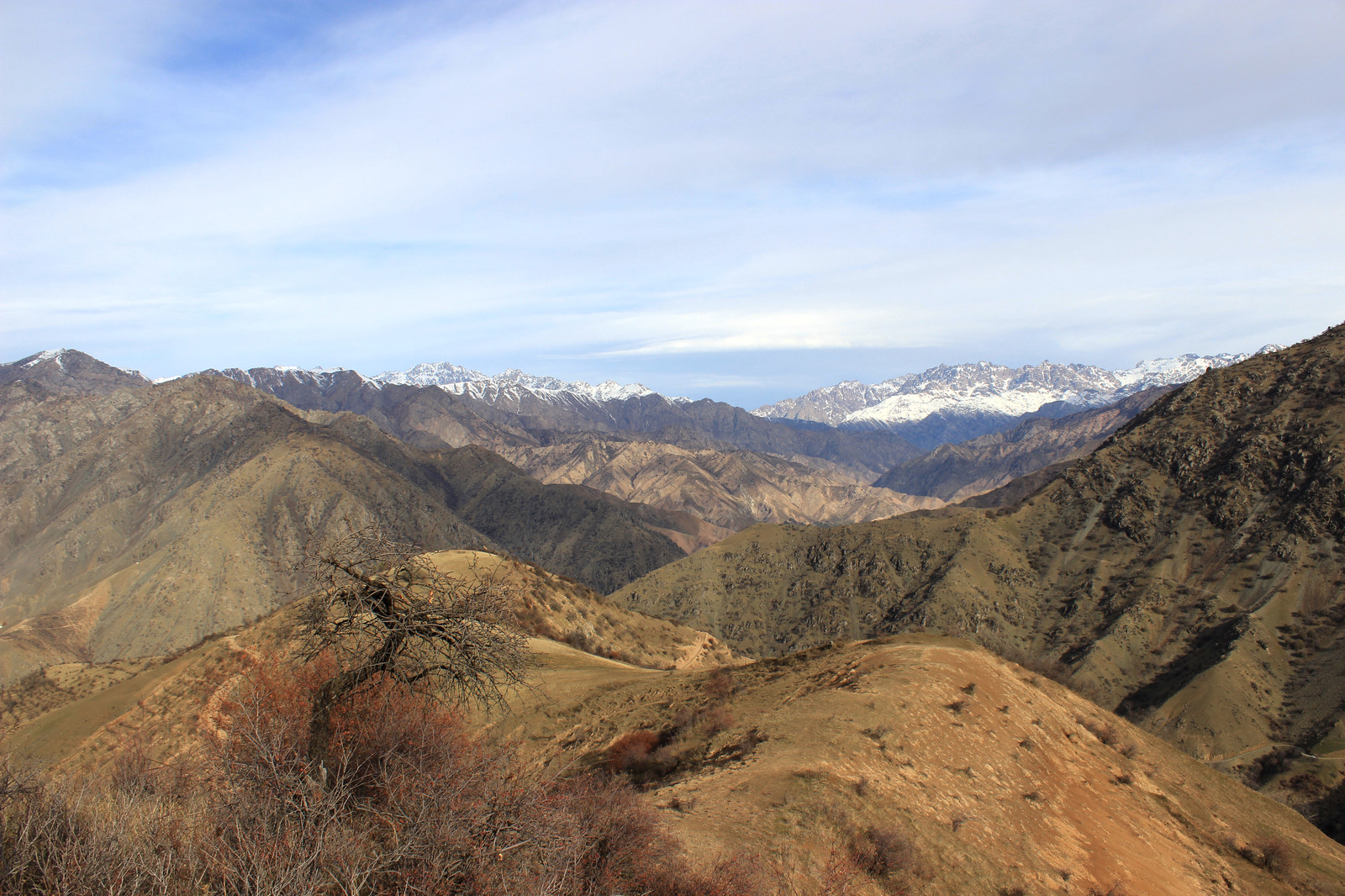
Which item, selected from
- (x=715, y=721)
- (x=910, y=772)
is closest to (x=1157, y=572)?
(x=910, y=772)

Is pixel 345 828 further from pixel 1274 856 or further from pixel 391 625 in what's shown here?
pixel 1274 856

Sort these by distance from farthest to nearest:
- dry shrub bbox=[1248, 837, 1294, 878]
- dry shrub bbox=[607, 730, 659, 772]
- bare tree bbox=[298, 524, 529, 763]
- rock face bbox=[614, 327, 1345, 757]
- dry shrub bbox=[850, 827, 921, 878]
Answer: rock face bbox=[614, 327, 1345, 757], dry shrub bbox=[1248, 837, 1294, 878], dry shrub bbox=[607, 730, 659, 772], dry shrub bbox=[850, 827, 921, 878], bare tree bbox=[298, 524, 529, 763]

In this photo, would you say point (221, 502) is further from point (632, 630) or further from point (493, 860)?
point (493, 860)

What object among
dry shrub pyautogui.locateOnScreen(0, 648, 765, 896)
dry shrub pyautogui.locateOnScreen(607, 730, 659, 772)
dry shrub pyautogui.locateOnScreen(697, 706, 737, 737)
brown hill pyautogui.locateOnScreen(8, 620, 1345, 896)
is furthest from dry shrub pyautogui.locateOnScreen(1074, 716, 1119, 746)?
dry shrub pyautogui.locateOnScreen(0, 648, 765, 896)

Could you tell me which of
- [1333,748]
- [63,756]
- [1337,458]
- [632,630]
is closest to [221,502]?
[632,630]

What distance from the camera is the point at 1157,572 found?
419ft

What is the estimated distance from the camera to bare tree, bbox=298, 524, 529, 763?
383 inches

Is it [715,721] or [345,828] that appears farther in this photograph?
[715,721]

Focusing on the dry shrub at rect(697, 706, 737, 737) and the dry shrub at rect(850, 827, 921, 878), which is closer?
the dry shrub at rect(850, 827, 921, 878)

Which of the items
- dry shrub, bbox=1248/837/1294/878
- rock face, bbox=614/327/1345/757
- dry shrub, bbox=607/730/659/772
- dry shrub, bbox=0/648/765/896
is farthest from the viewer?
rock face, bbox=614/327/1345/757

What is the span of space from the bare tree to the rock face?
108 metres

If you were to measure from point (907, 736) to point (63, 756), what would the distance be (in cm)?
4081

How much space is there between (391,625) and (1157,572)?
15132 cm

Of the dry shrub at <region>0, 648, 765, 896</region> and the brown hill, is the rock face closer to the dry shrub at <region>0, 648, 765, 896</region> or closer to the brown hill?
the brown hill
